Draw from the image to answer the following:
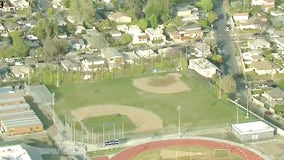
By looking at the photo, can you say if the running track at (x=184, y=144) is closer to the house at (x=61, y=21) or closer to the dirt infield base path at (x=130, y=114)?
the dirt infield base path at (x=130, y=114)

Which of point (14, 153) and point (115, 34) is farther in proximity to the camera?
point (115, 34)

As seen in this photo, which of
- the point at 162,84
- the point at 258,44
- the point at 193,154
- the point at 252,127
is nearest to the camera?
the point at 193,154

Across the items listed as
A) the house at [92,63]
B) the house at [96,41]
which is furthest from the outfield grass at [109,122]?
the house at [96,41]

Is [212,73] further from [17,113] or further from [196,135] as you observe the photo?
[17,113]

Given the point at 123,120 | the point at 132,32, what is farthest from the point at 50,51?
the point at 123,120

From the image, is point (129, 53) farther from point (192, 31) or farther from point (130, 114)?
point (130, 114)

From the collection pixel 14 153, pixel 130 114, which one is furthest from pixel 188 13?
pixel 14 153
